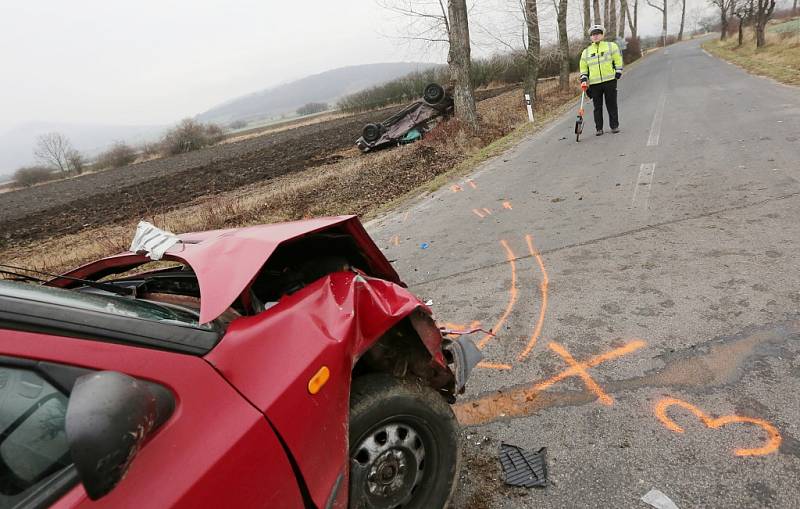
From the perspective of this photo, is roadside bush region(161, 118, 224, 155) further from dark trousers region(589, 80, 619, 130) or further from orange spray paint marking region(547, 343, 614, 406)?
orange spray paint marking region(547, 343, 614, 406)

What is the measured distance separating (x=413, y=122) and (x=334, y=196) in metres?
7.02

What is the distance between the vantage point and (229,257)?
1991mm

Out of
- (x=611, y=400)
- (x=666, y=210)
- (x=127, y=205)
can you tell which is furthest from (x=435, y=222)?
(x=127, y=205)

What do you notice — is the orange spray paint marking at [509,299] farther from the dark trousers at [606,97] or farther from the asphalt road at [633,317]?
the dark trousers at [606,97]

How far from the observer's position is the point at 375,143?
15625 millimetres

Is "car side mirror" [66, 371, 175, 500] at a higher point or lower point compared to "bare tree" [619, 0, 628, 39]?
lower

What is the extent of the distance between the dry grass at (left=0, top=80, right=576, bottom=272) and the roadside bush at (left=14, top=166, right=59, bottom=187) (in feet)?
149

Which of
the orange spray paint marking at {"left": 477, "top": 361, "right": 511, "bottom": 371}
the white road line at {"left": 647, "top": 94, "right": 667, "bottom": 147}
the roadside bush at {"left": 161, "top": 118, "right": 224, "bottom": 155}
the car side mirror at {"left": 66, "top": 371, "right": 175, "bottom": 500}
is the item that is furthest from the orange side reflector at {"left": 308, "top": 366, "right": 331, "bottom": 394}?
the roadside bush at {"left": 161, "top": 118, "right": 224, "bottom": 155}

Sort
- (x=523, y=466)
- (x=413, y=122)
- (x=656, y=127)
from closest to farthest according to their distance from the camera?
(x=523, y=466) < (x=656, y=127) < (x=413, y=122)

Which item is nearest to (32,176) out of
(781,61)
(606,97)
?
(606,97)

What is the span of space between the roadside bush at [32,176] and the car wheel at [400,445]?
194ft

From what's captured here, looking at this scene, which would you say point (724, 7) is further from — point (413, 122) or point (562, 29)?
point (413, 122)

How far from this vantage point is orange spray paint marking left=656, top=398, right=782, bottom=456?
85.6 inches

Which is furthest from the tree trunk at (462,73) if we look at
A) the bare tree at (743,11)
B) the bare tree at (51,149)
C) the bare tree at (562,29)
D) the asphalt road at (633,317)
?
the bare tree at (51,149)
